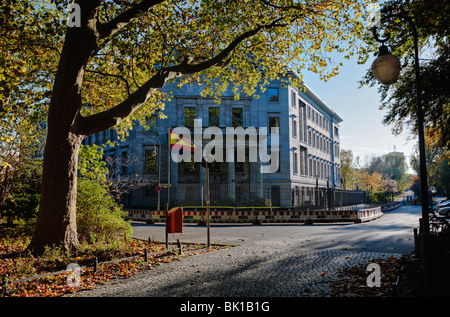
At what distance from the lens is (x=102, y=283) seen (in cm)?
666

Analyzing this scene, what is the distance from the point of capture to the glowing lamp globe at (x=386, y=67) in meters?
7.18

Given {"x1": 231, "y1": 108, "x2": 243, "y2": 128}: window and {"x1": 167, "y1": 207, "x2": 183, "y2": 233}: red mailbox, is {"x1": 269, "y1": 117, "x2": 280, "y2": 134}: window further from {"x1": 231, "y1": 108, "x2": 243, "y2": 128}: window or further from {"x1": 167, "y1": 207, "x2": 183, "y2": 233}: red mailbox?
{"x1": 167, "y1": 207, "x2": 183, "y2": 233}: red mailbox

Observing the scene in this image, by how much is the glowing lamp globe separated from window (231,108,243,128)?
29688 millimetres

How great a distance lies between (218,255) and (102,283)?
149 inches

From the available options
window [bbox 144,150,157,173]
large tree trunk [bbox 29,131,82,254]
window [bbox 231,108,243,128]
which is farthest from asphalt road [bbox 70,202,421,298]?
window [bbox 144,150,157,173]

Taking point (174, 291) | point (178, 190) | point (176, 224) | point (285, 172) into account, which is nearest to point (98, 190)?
point (176, 224)

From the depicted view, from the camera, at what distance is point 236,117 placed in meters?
37.6

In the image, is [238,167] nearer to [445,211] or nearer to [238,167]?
[238,167]

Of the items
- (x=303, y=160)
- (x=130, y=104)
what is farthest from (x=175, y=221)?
(x=303, y=160)

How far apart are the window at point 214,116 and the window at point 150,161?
7.18 metres

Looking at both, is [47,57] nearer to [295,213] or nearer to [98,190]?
[98,190]

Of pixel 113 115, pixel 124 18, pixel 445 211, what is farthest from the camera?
pixel 445 211

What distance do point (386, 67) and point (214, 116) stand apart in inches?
1210

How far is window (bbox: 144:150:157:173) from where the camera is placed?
3734 centimetres
